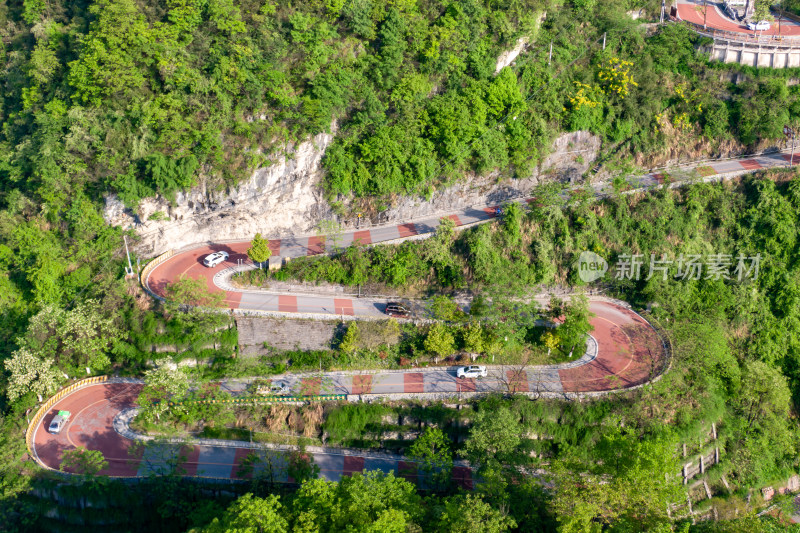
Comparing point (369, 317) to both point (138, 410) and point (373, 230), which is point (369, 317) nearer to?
point (373, 230)

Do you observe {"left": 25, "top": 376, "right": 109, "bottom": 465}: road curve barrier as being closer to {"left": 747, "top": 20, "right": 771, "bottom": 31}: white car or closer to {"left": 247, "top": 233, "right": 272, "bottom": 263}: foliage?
{"left": 247, "top": 233, "right": 272, "bottom": 263}: foliage

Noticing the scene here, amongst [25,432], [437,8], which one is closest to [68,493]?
[25,432]

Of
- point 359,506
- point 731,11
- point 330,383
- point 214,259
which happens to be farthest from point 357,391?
point 731,11

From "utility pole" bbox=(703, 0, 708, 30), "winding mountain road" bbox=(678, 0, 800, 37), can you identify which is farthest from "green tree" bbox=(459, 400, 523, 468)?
"winding mountain road" bbox=(678, 0, 800, 37)

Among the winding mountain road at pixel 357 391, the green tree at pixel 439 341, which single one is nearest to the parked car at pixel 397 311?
the green tree at pixel 439 341

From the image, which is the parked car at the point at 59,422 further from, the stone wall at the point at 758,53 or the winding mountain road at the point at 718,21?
the winding mountain road at the point at 718,21

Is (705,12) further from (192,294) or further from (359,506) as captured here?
(359,506)
